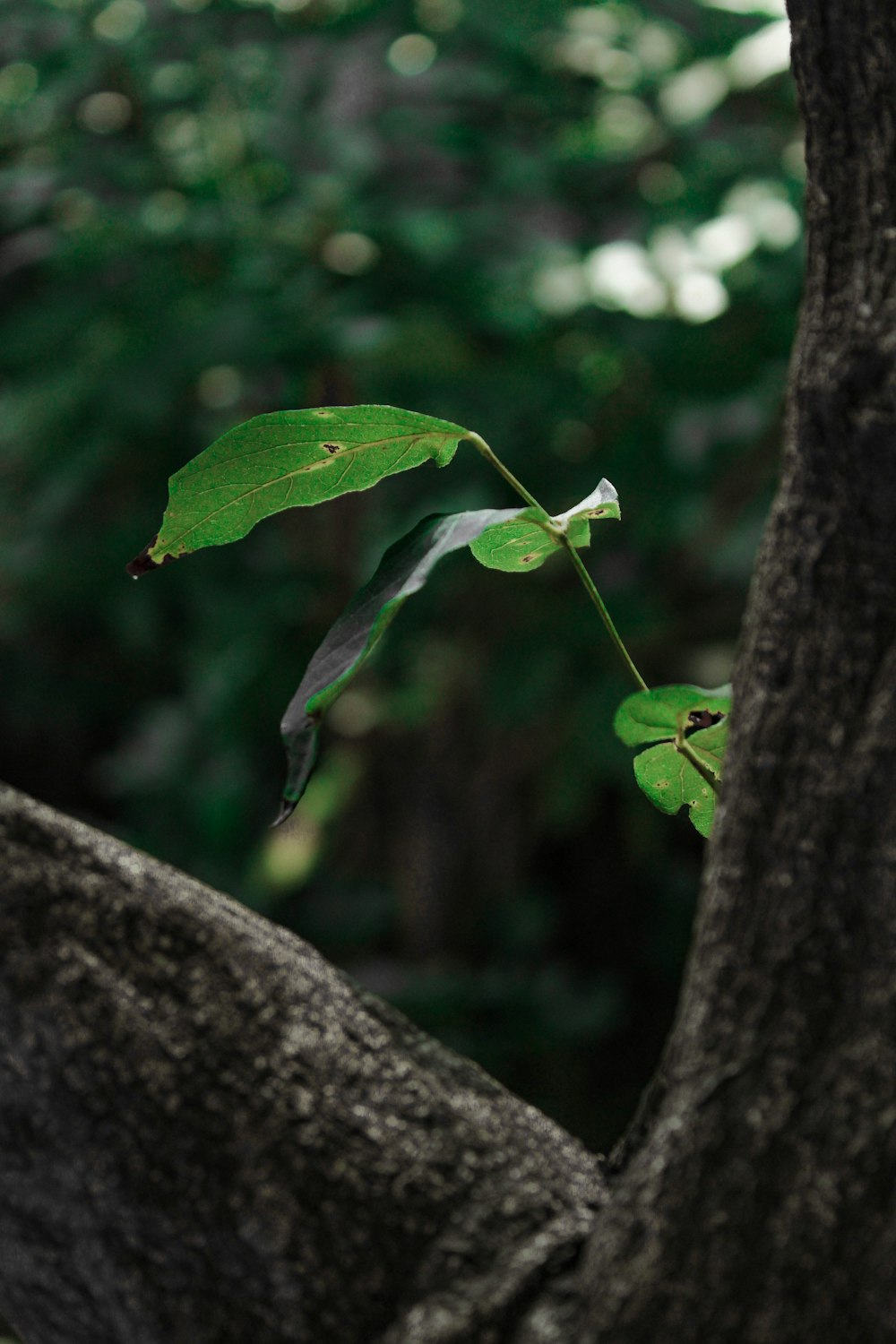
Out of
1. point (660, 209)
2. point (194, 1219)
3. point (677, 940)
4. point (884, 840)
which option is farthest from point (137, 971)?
point (677, 940)

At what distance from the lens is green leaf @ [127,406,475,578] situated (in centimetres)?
30

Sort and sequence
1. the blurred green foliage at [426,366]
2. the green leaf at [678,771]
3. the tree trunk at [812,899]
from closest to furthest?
the tree trunk at [812,899] < the green leaf at [678,771] < the blurred green foliage at [426,366]

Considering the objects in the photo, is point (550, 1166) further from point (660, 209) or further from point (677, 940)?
point (677, 940)

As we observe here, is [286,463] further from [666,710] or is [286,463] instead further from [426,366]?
[426,366]

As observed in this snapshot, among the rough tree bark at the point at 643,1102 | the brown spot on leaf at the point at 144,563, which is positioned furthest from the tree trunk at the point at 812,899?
the brown spot on leaf at the point at 144,563

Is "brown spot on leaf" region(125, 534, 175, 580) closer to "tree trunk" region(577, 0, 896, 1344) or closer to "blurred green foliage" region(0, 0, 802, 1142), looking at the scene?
"tree trunk" region(577, 0, 896, 1344)

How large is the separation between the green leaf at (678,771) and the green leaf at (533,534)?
0.06 m

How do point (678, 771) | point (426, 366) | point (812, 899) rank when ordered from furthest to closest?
point (426, 366) < point (678, 771) < point (812, 899)

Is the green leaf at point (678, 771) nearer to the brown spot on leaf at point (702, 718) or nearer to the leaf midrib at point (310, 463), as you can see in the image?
the brown spot on leaf at point (702, 718)

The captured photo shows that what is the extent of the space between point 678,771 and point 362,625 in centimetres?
12

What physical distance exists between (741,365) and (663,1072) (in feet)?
4.60

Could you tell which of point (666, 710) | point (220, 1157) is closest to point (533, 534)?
point (666, 710)

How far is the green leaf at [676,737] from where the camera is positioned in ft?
1.09

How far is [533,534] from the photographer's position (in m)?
0.32
